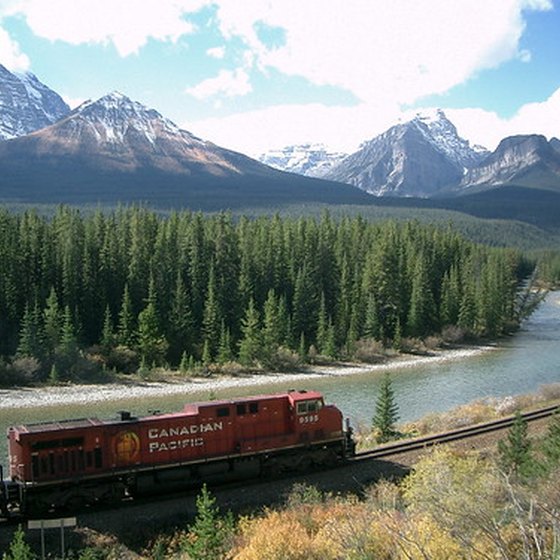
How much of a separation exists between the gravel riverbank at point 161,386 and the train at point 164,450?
32.5 meters

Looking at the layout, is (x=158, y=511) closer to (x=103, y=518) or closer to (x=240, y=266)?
(x=103, y=518)

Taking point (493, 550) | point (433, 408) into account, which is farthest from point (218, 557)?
point (433, 408)

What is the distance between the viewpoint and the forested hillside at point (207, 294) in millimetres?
73750

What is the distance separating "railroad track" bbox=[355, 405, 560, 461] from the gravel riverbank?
3264cm

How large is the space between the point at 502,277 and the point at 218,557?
97.4 m

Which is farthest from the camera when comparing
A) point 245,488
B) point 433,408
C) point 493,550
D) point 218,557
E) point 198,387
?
point 198,387

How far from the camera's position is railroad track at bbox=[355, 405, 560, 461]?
107 ft

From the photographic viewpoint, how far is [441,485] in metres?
22.1

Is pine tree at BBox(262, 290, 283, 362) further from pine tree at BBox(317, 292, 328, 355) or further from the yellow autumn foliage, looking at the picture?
the yellow autumn foliage

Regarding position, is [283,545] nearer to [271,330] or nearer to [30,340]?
[30,340]

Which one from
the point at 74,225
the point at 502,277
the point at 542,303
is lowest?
the point at 542,303

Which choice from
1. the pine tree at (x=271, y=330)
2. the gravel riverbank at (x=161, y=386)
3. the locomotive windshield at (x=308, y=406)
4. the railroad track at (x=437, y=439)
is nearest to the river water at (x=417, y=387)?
the gravel riverbank at (x=161, y=386)

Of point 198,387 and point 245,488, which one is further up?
point 245,488

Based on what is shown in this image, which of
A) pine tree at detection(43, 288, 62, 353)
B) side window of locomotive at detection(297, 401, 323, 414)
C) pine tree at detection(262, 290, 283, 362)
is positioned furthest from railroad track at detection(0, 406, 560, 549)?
pine tree at detection(43, 288, 62, 353)
